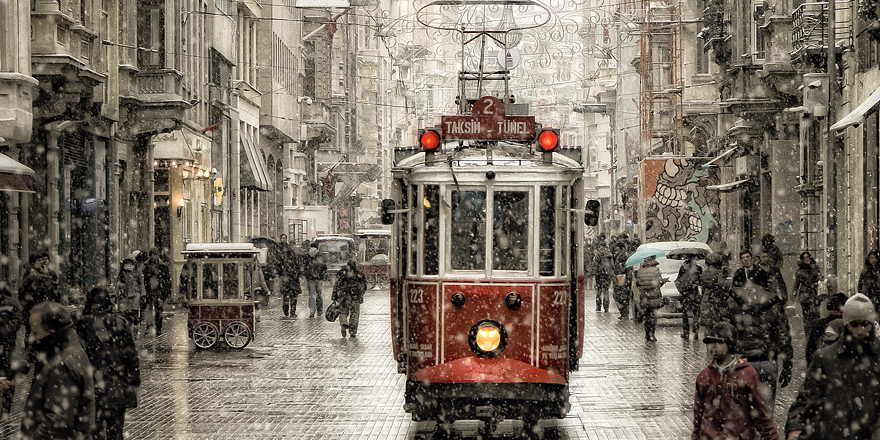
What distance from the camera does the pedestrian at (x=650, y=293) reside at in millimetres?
22703

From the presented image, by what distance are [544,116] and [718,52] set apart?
276 ft

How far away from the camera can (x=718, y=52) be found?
37.9m

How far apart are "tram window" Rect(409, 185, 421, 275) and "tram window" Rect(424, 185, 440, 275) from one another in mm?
93

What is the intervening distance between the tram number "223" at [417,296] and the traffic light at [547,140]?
1741 mm

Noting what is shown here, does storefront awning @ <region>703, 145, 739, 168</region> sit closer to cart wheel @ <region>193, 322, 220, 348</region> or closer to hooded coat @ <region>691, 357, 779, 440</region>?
cart wheel @ <region>193, 322, 220, 348</region>

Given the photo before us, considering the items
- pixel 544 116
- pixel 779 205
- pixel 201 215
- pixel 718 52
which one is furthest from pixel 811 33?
pixel 544 116

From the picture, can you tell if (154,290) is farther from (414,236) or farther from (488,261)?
(488,261)

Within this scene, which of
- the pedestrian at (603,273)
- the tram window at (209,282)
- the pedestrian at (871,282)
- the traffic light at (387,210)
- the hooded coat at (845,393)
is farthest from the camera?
the pedestrian at (603,273)

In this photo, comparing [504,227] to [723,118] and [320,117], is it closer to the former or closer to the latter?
[723,118]

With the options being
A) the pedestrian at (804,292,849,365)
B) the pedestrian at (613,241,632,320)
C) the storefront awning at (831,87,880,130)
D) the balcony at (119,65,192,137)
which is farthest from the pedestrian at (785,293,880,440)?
the balcony at (119,65,192,137)

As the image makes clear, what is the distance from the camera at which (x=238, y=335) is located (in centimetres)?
2189

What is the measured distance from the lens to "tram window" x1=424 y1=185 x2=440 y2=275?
39.6 feet

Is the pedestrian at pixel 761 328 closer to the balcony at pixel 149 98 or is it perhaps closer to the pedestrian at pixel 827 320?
the pedestrian at pixel 827 320

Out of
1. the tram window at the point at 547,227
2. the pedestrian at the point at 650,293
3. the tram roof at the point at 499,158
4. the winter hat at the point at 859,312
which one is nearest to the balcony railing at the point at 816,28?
the pedestrian at the point at 650,293
